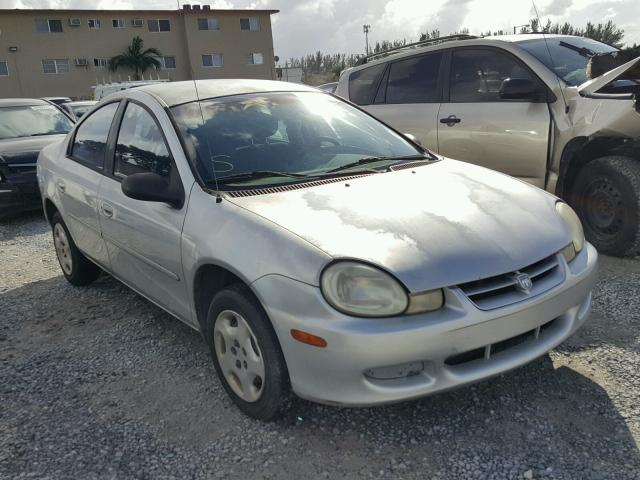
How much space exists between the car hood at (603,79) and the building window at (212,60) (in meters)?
40.9

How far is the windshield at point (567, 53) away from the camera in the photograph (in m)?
4.76

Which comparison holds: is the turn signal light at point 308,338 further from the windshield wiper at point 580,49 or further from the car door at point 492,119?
the windshield wiper at point 580,49

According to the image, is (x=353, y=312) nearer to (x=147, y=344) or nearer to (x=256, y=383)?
(x=256, y=383)

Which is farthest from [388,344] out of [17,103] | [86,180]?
[17,103]

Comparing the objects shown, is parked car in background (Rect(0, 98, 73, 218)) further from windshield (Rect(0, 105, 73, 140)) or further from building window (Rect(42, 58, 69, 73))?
building window (Rect(42, 58, 69, 73))

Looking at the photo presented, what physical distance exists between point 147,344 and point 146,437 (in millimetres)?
1029

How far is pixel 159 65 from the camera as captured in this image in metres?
41.7

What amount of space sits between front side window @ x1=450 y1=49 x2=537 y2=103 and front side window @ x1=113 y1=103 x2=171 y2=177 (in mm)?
3193

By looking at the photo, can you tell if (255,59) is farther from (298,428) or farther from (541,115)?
(298,428)

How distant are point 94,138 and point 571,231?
323cm

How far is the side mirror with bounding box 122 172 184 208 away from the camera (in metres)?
2.80

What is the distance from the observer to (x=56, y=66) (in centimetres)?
3956

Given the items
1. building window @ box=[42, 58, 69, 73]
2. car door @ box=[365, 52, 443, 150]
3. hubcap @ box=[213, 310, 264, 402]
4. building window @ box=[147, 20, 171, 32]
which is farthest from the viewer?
building window @ box=[147, 20, 171, 32]

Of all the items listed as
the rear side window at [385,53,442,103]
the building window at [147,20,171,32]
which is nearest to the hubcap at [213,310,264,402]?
the rear side window at [385,53,442,103]
